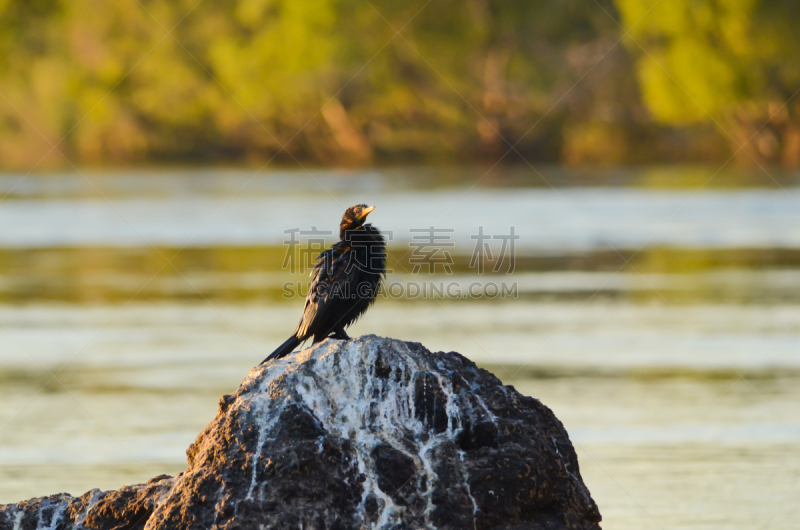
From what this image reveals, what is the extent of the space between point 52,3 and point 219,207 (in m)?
23.7

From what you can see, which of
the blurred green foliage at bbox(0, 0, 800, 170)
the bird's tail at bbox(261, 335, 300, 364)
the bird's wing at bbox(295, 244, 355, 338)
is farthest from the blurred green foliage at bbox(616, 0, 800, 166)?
the bird's tail at bbox(261, 335, 300, 364)

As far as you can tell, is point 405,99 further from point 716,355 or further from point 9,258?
point 716,355

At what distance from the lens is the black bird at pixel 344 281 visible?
593 cm

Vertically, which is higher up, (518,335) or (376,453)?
(518,335)

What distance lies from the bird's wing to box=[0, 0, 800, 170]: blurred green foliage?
1499 inches

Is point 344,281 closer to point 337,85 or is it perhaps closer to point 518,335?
point 518,335

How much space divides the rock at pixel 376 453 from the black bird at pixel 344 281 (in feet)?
2.26

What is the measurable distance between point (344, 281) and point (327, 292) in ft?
0.32

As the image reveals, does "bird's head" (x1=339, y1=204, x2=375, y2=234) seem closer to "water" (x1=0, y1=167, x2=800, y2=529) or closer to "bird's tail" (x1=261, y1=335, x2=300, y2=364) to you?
"bird's tail" (x1=261, y1=335, x2=300, y2=364)

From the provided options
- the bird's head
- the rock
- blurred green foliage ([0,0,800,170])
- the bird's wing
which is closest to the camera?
the rock

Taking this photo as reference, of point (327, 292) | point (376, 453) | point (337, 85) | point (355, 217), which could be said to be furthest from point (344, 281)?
point (337, 85)

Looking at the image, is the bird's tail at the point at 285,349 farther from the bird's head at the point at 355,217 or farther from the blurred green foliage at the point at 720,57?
the blurred green foliage at the point at 720,57

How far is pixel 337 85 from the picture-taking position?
50156 mm

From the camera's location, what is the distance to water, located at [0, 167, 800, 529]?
7.59 metres
